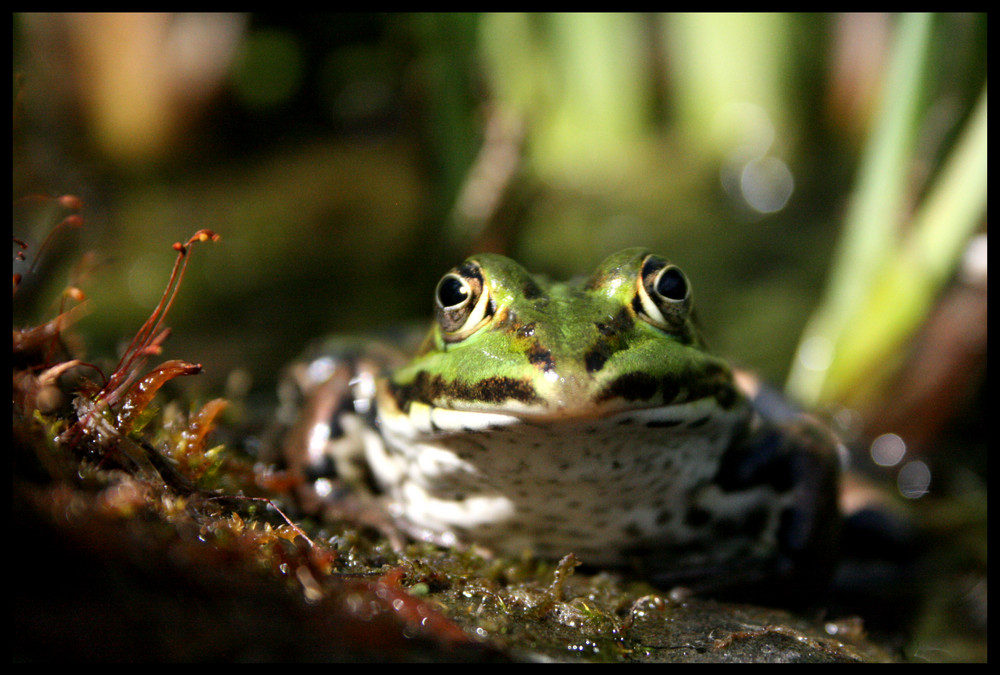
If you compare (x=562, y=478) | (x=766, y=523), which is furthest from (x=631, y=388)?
(x=766, y=523)

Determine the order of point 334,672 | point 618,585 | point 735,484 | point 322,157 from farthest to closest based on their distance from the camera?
1. point 322,157
2. point 735,484
3. point 618,585
4. point 334,672

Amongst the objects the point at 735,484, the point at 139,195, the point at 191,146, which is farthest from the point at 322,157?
the point at 735,484

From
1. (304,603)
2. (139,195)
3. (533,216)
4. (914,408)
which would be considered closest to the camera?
(304,603)

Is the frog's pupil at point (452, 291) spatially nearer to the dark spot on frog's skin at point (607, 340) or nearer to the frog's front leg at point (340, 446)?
the dark spot on frog's skin at point (607, 340)

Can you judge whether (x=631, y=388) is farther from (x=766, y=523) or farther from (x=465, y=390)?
(x=766, y=523)

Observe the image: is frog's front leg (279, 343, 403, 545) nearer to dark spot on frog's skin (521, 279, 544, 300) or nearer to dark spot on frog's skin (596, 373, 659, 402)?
dark spot on frog's skin (521, 279, 544, 300)

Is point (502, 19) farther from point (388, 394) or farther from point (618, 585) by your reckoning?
point (618, 585)

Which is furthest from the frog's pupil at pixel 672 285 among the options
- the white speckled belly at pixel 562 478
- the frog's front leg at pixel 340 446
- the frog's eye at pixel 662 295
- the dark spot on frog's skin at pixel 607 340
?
the frog's front leg at pixel 340 446
